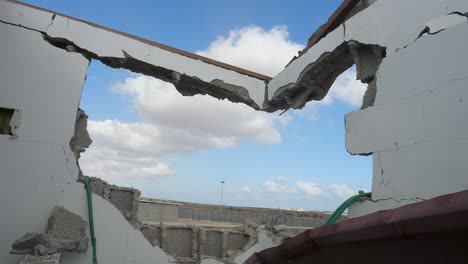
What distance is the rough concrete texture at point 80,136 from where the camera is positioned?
4.25 m

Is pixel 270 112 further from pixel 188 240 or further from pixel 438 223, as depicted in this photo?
pixel 438 223

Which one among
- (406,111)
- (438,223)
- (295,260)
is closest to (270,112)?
(406,111)

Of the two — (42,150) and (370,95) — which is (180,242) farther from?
(370,95)

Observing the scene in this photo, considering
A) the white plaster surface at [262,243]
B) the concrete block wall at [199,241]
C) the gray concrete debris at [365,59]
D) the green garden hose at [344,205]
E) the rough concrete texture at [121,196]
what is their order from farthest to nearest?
1. the white plaster surface at [262,243]
2. the concrete block wall at [199,241]
3. the rough concrete texture at [121,196]
4. the gray concrete debris at [365,59]
5. the green garden hose at [344,205]

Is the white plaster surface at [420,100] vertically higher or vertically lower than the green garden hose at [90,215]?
higher

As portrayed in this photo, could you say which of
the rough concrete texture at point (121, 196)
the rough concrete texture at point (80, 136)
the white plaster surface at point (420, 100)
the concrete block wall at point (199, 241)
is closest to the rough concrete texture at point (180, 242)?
the concrete block wall at point (199, 241)

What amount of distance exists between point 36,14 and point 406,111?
405cm

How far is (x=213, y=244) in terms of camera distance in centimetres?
554

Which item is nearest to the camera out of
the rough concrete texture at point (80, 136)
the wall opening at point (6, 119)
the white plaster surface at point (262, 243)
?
the wall opening at point (6, 119)

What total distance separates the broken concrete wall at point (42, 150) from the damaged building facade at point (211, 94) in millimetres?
11

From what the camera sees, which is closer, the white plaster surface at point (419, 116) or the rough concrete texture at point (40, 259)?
the white plaster surface at point (419, 116)

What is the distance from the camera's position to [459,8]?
2.70 m

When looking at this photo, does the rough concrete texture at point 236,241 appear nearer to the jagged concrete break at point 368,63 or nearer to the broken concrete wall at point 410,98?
the broken concrete wall at point 410,98

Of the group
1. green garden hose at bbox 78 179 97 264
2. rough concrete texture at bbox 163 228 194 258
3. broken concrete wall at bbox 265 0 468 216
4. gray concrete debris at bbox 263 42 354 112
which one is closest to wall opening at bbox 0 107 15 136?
green garden hose at bbox 78 179 97 264
